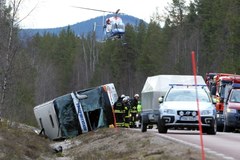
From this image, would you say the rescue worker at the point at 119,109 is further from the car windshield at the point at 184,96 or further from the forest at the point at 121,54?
the car windshield at the point at 184,96

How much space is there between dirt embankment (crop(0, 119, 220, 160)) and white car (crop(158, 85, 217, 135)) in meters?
0.85

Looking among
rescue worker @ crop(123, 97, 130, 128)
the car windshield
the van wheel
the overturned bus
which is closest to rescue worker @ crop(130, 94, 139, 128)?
rescue worker @ crop(123, 97, 130, 128)

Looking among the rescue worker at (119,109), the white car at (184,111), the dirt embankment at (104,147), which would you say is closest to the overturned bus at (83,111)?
the rescue worker at (119,109)

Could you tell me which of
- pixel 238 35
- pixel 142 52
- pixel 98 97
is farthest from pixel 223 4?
pixel 98 97

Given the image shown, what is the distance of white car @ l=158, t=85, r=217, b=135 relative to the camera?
21.3 metres

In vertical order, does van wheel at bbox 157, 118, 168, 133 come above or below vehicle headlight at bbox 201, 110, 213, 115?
below

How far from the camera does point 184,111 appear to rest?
21297 millimetres

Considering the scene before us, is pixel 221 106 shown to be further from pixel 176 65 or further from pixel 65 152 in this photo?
pixel 176 65

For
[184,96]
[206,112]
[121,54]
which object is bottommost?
[121,54]

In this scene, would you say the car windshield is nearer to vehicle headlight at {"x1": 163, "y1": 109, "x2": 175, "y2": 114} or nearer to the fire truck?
vehicle headlight at {"x1": 163, "y1": 109, "x2": 175, "y2": 114}

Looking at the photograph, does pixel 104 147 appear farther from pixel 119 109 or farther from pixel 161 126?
pixel 119 109

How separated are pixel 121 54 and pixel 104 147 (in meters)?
92.1

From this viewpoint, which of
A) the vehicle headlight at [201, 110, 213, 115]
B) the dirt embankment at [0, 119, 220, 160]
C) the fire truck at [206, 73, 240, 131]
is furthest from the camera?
the fire truck at [206, 73, 240, 131]

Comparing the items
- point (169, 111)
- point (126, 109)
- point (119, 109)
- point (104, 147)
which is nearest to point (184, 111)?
point (169, 111)
